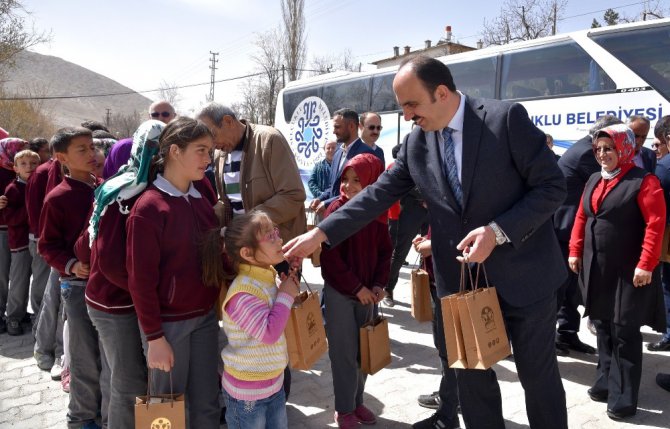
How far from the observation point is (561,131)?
8719mm

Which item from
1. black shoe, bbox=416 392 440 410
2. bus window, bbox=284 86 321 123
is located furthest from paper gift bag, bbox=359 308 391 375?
bus window, bbox=284 86 321 123

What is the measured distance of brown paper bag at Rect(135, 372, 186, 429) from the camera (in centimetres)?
206

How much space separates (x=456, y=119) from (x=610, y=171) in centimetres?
164

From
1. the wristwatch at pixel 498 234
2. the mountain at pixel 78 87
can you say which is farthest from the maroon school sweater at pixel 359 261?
the mountain at pixel 78 87

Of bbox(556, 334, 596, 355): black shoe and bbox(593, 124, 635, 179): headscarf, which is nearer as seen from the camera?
bbox(593, 124, 635, 179): headscarf

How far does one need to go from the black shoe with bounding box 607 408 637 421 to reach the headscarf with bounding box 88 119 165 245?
3052 millimetres

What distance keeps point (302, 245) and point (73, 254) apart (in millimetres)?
1501

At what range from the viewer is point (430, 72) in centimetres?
216

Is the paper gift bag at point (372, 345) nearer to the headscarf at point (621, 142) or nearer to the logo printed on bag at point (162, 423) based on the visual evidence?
the logo printed on bag at point (162, 423)

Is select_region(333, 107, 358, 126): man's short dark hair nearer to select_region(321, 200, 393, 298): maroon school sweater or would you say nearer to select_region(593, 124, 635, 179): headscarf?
select_region(321, 200, 393, 298): maroon school sweater

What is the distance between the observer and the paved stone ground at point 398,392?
329cm

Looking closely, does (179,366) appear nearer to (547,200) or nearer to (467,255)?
(467,255)

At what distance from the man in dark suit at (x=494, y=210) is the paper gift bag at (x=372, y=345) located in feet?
2.16

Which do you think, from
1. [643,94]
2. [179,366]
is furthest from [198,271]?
[643,94]
